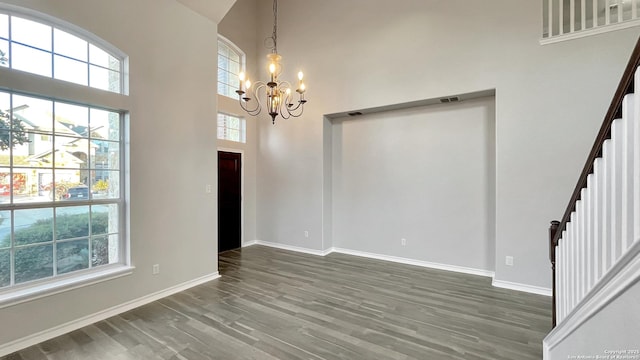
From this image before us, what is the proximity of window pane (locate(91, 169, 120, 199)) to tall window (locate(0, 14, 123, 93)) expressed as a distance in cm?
96

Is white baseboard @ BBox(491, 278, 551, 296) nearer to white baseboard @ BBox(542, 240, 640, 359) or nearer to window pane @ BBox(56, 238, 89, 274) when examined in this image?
white baseboard @ BBox(542, 240, 640, 359)

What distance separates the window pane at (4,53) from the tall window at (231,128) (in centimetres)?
334

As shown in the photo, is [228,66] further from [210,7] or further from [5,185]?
[5,185]

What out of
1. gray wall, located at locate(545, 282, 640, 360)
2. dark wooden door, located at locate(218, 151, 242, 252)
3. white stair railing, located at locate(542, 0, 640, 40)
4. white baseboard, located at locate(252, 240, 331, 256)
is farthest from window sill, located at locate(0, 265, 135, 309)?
white stair railing, located at locate(542, 0, 640, 40)

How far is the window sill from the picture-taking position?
96.9 inches

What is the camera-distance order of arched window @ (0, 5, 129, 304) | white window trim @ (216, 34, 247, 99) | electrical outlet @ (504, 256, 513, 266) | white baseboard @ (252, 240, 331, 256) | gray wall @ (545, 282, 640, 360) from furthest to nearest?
1. white window trim @ (216, 34, 247, 99)
2. white baseboard @ (252, 240, 331, 256)
3. electrical outlet @ (504, 256, 513, 266)
4. arched window @ (0, 5, 129, 304)
5. gray wall @ (545, 282, 640, 360)

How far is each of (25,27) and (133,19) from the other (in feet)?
3.21

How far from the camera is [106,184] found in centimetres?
321

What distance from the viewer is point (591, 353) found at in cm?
142

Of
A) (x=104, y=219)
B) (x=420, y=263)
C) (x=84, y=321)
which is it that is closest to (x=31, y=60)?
(x=104, y=219)

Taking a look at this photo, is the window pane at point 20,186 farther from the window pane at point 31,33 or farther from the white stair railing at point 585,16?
the white stair railing at point 585,16

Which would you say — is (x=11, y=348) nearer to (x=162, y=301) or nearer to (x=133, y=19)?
(x=162, y=301)

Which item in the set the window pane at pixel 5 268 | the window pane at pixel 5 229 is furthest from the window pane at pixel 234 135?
the window pane at pixel 5 268

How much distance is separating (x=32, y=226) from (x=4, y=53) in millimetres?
1595
